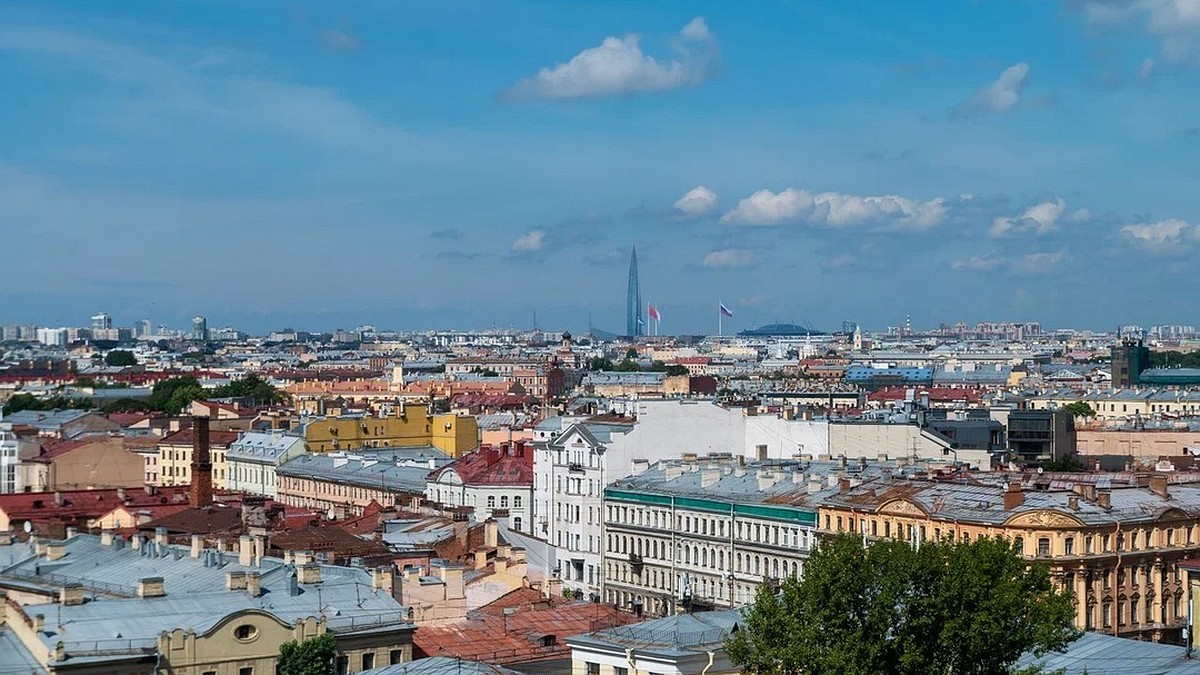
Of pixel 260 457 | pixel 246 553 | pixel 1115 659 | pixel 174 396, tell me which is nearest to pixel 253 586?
pixel 246 553

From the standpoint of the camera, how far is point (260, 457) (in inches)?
4414

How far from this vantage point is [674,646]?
37906mm

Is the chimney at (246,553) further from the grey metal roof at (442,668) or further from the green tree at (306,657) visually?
the grey metal roof at (442,668)

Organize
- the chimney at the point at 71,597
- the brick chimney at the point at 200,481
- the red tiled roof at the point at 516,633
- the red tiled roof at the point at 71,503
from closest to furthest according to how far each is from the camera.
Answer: the chimney at the point at 71,597 → the red tiled roof at the point at 516,633 → the red tiled roof at the point at 71,503 → the brick chimney at the point at 200,481

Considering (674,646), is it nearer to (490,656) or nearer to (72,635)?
(490,656)

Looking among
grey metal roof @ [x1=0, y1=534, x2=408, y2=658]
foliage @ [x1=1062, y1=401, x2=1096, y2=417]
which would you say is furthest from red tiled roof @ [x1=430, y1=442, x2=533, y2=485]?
foliage @ [x1=1062, y1=401, x2=1096, y2=417]

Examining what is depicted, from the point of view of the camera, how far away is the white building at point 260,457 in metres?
110

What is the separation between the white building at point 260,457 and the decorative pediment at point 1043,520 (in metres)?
58.8

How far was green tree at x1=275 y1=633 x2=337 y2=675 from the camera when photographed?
37.1 m

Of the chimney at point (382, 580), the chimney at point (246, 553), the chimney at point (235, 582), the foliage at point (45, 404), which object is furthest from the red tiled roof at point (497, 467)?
the foliage at point (45, 404)

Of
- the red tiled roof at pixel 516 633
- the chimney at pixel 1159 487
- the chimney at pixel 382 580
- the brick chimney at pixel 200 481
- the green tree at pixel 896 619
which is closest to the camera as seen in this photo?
the green tree at pixel 896 619

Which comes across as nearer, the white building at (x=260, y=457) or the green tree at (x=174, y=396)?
the white building at (x=260, y=457)

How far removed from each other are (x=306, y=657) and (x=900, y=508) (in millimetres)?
28671

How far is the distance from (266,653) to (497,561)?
605 inches
